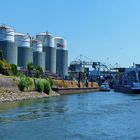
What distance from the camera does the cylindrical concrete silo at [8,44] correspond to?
156m

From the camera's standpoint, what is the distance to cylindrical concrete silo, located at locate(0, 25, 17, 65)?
156 metres

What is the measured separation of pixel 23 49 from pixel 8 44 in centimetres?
1518

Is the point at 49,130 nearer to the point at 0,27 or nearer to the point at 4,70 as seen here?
the point at 4,70

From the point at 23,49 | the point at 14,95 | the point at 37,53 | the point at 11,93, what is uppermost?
the point at 23,49

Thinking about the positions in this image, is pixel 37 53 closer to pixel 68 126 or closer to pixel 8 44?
pixel 8 44

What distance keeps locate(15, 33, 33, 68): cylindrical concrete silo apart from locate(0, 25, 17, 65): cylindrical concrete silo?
8.72 meters

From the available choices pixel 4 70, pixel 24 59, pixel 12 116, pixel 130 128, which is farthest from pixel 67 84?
pixel 130 128

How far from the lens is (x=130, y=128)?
145 ft

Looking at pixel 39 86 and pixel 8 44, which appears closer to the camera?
pixel 39 86

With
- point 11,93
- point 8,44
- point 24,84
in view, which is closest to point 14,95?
point 11,93

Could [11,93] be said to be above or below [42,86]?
below

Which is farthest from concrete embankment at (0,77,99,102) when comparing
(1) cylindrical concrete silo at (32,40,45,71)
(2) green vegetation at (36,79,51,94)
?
(1) cylindrical concrete silo at (32,40,45,71)

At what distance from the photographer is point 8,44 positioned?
158 metres

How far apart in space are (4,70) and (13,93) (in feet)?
89.7
